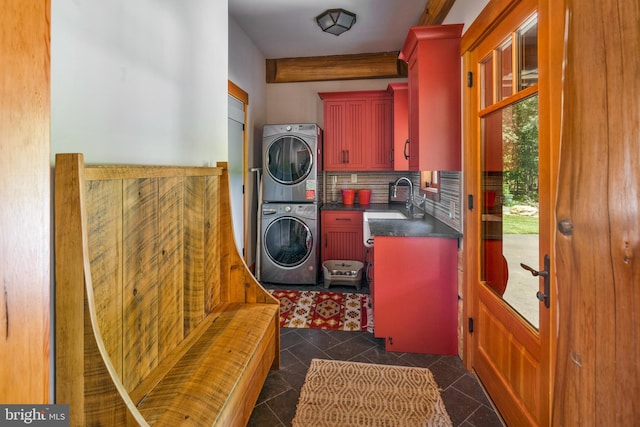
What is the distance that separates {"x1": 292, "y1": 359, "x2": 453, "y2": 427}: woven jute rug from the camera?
1.74 metres

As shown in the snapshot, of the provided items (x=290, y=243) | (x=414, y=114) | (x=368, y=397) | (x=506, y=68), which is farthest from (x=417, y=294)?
(x=290, y=243)

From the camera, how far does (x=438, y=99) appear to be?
2373 millimetres

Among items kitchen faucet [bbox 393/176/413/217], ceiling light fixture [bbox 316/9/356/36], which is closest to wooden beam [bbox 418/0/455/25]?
ceiling light fixture [bbox 316/9/356/36]

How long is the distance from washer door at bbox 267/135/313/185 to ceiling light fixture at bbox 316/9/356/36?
4.02 ft

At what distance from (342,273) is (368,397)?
199 centimetres

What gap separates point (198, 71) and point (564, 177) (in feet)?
6.31

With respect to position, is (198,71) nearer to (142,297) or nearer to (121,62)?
(121,62)

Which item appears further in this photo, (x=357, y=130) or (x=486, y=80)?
(x=357, y=130)

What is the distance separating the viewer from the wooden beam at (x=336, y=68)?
176 inches

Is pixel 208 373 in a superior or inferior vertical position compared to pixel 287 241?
inferior

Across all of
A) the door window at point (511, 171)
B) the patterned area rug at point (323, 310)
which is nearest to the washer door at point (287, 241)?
the patterned area rug at point (323, 310)

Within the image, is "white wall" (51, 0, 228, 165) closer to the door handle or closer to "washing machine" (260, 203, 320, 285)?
the door handle

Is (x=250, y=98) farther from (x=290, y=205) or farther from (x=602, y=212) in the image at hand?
(x=602, y=212)

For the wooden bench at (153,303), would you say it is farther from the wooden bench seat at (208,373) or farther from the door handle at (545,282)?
the door handle at (545,282)
